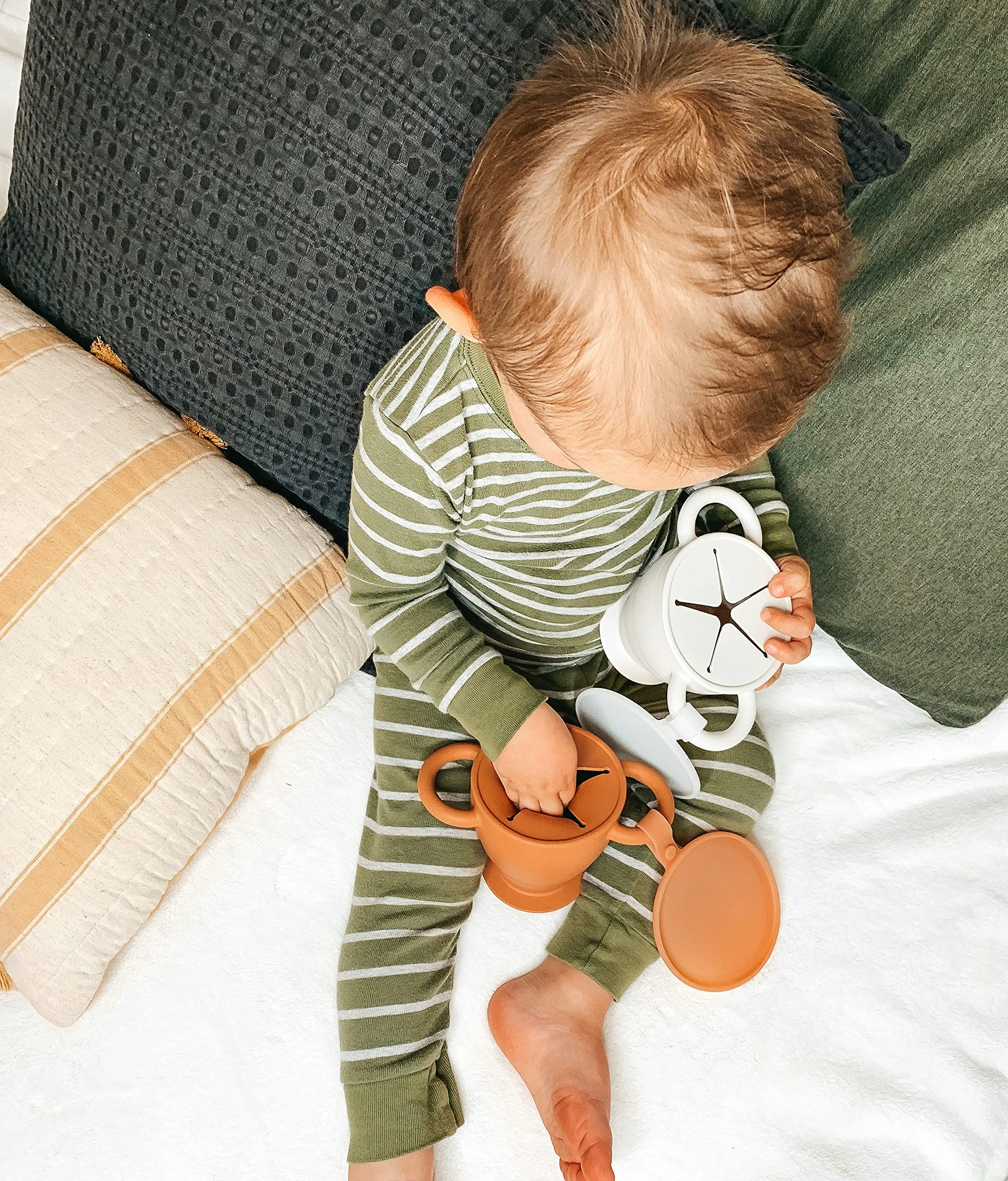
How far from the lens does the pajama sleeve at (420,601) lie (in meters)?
0.65


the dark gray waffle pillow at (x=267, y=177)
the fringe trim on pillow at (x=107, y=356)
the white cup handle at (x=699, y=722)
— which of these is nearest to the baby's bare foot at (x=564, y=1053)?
the white cup handle at (x=699, y=722)

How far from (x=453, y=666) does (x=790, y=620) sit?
275 mm

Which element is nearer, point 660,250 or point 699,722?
point 660,250

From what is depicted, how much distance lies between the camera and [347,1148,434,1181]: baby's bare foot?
70 centimetres

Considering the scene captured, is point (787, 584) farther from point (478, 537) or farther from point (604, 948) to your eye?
point (604, 948)

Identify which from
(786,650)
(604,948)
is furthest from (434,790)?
(786,650)

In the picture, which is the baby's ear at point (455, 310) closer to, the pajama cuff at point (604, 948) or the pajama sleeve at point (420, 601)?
the pajama sleeve at point (420, 601)

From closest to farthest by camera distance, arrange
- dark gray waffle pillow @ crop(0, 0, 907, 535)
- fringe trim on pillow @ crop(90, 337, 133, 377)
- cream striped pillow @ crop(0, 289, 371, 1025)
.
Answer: dark gray waffle pillow @ crop(0, 0, 907, 535) → cream striped pillow @ crop(0, 289, 371, 1025) → fringe trim on pillow @ crop(90, 337, 133, 377)

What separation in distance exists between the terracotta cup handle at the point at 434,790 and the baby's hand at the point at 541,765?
0.03 meters

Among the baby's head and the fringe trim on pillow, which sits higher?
the baby's head

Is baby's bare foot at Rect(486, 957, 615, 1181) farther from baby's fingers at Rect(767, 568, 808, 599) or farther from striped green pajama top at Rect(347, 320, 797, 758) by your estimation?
baby's fingers at Rect(767, 568, 808, 599)

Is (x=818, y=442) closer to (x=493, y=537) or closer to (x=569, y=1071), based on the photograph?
(x=493, y=537)

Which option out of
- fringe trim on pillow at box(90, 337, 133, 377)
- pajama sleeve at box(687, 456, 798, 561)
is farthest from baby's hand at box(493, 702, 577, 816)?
fringe trim on pillow at box(90, 337, 133, 377)

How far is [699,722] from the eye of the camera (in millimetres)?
688
